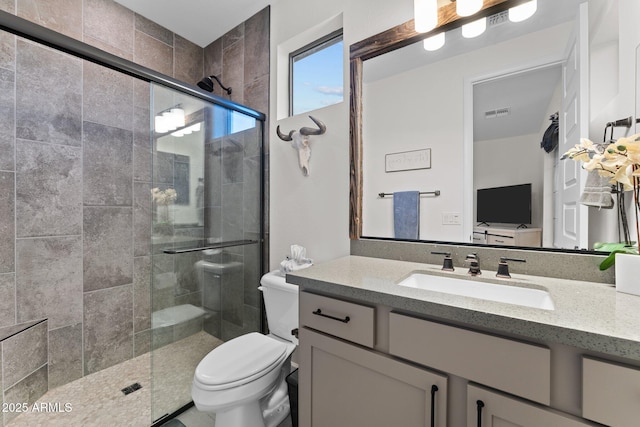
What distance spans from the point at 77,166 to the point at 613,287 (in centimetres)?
278

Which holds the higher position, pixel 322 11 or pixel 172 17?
pixel 172 17

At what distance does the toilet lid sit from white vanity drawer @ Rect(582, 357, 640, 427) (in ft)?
3.63

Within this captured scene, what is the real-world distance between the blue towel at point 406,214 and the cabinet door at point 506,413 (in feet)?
2.50

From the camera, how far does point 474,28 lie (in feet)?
3.99

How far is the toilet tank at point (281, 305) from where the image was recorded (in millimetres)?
1517

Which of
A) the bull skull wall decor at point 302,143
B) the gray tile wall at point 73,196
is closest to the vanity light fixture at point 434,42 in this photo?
the bull skull wall decor at point 302,143

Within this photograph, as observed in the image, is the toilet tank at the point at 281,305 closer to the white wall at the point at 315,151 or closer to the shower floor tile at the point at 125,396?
the white wall at the point at 315,151

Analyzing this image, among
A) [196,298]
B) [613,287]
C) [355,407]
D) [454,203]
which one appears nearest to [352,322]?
[355,407]

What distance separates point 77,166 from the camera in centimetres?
180

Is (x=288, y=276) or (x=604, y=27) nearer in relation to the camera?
(x=604, y=27)

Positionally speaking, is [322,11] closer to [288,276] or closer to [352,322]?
[288,276]

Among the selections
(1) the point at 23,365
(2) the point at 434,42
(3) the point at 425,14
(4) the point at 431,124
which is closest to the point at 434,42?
(2) the point at 434,42

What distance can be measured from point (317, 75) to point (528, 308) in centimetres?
184

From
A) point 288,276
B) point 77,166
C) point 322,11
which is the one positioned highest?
point 322,11
